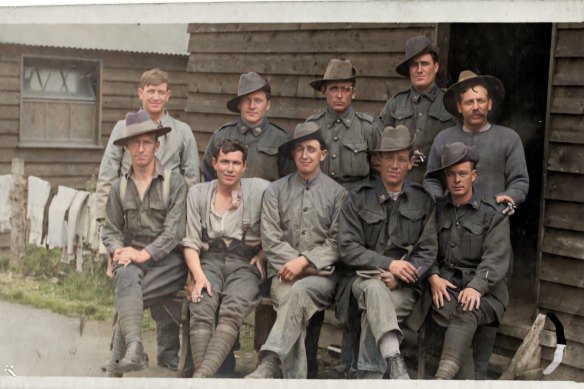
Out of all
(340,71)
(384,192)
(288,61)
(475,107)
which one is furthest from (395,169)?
(288,61)

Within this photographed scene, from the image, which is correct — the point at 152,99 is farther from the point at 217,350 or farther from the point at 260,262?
the point at 217,350

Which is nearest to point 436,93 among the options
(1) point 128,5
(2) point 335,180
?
(2) point 335,180

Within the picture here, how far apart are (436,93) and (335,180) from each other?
759 mm

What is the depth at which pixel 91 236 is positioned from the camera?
19.1 ft

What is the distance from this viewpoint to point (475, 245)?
211 inches

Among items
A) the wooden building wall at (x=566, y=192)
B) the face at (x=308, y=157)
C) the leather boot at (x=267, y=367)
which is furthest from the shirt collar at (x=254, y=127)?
the wooden building wall at (x=566, y=192)

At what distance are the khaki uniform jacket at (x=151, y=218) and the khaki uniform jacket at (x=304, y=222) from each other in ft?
1.62

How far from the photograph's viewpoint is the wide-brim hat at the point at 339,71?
562cm

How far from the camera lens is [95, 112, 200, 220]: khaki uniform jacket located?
5.59 metres

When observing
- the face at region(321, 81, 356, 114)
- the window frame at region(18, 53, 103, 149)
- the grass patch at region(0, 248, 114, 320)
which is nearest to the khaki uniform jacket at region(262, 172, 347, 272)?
the face at region(321, 81, 356, 114)

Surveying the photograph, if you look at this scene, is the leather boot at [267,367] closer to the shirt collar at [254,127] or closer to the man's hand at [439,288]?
the man's hand at [439,288]

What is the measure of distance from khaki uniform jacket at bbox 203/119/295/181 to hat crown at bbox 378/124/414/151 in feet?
1.84

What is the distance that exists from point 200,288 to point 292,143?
0.96 meters

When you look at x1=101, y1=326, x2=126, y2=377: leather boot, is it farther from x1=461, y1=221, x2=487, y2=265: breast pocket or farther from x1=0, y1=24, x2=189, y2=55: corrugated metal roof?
x1=461, y1=221, x2=487, y2=265: breast pocket
